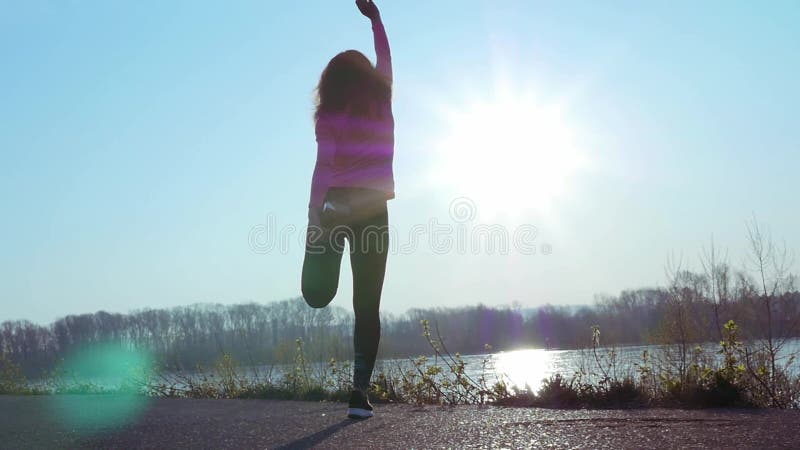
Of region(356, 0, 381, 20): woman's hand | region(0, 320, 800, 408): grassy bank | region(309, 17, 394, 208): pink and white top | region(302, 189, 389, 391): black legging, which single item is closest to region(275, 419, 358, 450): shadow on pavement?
region(302, 189, 389, 391): black legging

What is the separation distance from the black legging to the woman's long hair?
0.50 m

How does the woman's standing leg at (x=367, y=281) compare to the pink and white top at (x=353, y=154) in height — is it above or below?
below

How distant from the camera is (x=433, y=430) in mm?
2828

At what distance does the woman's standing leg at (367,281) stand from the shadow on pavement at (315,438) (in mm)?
546

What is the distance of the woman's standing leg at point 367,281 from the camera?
367 cm

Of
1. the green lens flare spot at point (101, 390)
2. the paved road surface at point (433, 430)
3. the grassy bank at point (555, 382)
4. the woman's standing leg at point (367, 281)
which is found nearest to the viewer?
the paved road surface at point (433, 430)

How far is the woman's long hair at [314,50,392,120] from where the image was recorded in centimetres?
375

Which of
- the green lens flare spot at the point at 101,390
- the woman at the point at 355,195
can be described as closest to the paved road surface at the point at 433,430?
the green lens flare spot at the point at 101,390

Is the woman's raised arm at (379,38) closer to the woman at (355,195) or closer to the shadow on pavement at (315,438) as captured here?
the woman at (355,195)

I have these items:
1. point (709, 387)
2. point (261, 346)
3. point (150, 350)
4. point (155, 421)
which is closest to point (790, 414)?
point (709, 387)

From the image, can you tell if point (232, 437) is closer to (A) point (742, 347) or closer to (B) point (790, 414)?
(B) point (790, 414)

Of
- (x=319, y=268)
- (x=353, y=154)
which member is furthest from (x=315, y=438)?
(x=353, y=154)

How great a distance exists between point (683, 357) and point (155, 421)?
11.8 feet

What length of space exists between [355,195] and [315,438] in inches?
55.2
